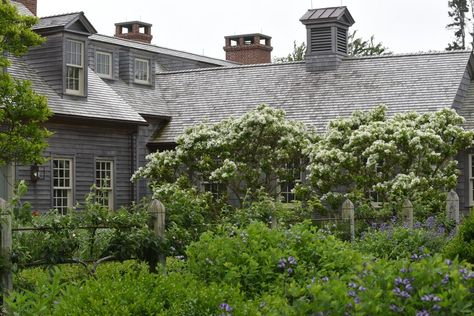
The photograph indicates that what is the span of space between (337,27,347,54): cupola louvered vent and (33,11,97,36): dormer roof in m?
9.09

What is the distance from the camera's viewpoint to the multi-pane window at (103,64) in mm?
32250

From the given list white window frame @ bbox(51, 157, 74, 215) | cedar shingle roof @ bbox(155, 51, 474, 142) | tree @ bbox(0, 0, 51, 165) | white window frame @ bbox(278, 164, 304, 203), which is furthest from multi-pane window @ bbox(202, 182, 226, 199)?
tree @ bbox(0, 0, 51, 165)

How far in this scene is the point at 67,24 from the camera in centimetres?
2730

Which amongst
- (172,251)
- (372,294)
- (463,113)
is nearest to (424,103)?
(463,113)

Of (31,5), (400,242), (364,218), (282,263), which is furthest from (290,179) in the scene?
(282,263)

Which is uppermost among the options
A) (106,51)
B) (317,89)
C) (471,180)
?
(106,51)

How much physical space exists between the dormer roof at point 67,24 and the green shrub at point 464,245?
19061 mm

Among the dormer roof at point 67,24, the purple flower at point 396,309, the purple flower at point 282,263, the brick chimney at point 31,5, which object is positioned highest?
the brick chimney at point 31,5

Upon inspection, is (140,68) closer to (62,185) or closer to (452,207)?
(62,185)

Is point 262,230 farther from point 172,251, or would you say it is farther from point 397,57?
point 397,57

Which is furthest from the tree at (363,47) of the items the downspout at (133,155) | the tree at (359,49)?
the downspout at (133,155)

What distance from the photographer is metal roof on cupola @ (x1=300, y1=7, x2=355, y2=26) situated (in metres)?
33.4

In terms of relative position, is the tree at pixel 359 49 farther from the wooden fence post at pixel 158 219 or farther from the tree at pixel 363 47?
the wooden fence post at pixel 158 219

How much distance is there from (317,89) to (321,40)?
8.24 ft
